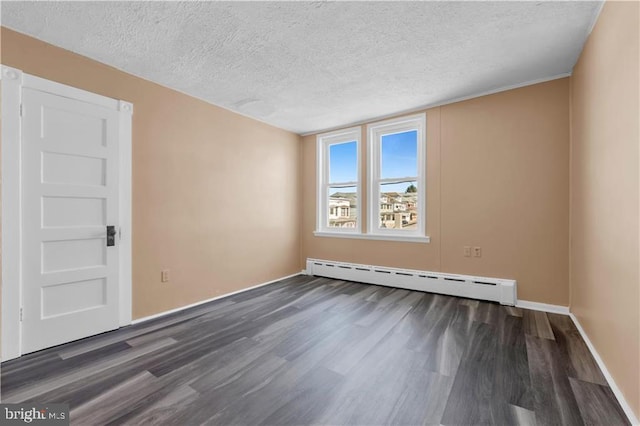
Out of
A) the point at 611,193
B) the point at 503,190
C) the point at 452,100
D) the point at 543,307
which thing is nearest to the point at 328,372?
the point at 611,193

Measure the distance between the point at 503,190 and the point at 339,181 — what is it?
2.45m

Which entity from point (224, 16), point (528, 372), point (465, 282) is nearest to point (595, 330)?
point (528, 372)

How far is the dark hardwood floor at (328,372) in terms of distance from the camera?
1.54m

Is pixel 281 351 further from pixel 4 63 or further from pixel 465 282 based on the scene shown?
pixel 4 63

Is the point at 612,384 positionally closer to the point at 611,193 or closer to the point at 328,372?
the point at 611,193

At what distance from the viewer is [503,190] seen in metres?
3.32

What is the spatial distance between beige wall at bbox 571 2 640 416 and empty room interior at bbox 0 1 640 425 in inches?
0.9

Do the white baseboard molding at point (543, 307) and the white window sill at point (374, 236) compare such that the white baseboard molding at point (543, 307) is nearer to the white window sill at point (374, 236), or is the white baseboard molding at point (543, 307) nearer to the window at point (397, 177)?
the white window sill at point (374, 236)

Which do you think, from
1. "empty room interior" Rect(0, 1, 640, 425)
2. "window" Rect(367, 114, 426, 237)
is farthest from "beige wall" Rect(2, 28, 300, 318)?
"window" Rect(367, 114, 426, 237)

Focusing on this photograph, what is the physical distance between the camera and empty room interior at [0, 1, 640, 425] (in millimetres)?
1674

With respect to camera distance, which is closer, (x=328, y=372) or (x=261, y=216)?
(x=328, y=372)

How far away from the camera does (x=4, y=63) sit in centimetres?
210

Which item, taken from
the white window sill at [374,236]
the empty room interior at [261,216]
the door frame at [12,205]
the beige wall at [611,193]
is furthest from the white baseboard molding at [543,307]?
the door frame at [12,205]

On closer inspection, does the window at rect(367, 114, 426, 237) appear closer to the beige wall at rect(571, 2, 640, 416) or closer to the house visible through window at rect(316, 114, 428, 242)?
the house visible through window at rect(316, 114, 428, 242)
